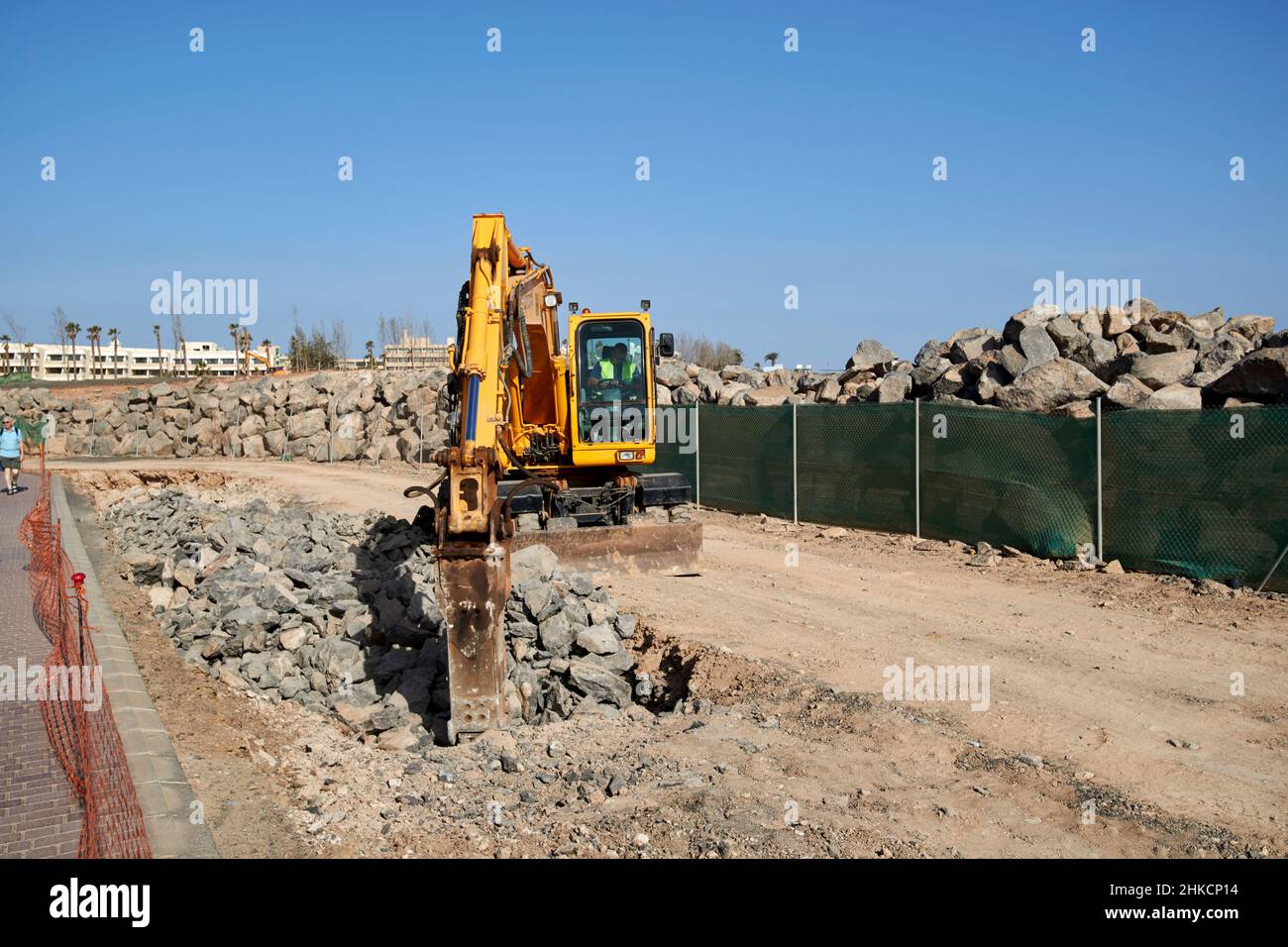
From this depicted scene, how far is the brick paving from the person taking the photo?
5.14 metres

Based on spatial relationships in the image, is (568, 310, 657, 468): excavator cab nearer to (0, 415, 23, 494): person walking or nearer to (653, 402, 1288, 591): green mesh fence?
(653, 402, 1288, 591): green mesh fence

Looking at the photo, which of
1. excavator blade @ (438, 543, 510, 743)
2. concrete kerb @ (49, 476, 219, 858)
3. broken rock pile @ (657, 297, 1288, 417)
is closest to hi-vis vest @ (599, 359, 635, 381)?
broken rock pile @ (657, 297, 1288, 417)

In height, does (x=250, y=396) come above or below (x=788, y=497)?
above

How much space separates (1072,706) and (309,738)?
230 inches

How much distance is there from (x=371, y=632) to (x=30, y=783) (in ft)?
13.8

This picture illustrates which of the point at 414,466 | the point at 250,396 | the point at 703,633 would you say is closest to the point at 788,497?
the point at 703,633

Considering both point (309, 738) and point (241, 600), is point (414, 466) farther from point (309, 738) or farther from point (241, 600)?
point (309, 738)

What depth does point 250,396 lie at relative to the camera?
3912 centimetres

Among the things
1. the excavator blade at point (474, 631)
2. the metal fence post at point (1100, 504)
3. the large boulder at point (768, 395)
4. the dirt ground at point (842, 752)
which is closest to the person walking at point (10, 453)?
the dirt ground at point (842, 752)

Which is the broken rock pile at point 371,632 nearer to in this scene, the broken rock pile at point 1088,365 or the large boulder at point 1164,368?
the broken rock pile at point 1088,365

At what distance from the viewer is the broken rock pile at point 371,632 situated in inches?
334

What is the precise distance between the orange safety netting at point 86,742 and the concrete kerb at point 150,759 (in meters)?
0.06

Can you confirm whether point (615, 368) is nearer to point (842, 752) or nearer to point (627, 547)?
point (627, 547)

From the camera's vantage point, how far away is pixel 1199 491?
11.4 meters
